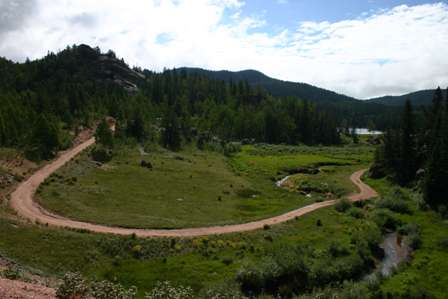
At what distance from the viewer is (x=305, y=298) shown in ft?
→ 129

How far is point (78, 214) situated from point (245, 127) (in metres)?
129

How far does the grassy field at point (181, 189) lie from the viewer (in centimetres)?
6234

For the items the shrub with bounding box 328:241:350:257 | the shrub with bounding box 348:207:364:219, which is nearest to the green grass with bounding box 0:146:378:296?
the shrub with bounding box 328:241:350:257

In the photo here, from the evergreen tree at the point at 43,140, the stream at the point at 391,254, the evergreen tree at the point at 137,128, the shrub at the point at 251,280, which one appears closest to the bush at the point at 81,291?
the shrub at the point at 251,280

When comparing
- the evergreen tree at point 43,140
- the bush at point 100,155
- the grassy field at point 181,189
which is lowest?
the grassy field at point 181,189

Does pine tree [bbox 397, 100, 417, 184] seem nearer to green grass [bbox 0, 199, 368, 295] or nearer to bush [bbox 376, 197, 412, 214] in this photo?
bush [bbox 376, 197, 412, 214]

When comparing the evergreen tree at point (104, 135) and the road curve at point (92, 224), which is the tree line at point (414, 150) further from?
the evergreen tree at point (104, 135)

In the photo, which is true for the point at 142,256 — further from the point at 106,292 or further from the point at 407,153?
the point at 407,153

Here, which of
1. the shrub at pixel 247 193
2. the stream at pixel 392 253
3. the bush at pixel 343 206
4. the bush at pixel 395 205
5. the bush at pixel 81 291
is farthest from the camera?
the shrub at pixel 247 193

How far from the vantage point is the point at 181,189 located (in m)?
83.1

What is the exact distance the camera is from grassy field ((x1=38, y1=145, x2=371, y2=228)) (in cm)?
6234

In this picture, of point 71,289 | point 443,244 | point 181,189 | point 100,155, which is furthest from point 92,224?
point 100,155

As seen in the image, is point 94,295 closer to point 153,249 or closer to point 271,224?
point 153,249

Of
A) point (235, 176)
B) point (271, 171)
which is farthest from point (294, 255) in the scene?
point (271, 171)
